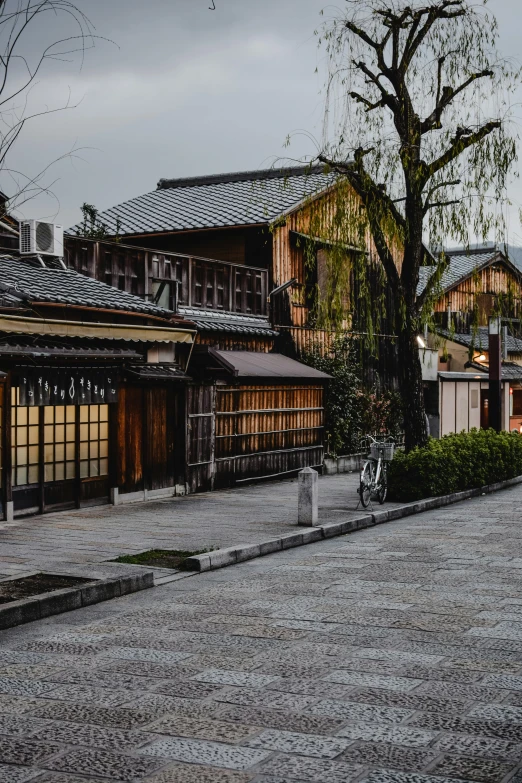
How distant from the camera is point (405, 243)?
1764 centimetres

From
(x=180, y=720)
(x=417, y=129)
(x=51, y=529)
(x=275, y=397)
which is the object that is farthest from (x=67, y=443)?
(x=180, y=720)

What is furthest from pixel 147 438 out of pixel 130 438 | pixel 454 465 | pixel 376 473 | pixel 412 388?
pixel 454 465

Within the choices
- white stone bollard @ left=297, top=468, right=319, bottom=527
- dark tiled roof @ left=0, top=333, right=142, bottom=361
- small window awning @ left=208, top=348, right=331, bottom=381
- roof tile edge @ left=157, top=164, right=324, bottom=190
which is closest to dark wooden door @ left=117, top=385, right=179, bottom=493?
small window awning @ left=208, top=348, right=331, bottom=381

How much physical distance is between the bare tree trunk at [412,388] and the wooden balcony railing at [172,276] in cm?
425

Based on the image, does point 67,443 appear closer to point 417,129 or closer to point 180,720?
point 417,129

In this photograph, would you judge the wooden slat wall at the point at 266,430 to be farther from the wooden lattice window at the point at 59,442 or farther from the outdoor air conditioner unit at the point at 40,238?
the outdoor air conditioner unit at the point at 40,238

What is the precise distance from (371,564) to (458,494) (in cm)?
806

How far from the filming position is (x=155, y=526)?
44.2 feet

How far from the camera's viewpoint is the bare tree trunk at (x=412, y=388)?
18.0 m

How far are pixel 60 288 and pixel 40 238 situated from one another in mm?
1162

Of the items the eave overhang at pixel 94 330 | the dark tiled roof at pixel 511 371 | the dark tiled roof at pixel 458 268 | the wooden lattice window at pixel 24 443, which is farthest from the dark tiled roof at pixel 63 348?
the dark tiled roof at pixel 511 371

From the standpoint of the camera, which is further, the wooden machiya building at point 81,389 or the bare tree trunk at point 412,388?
the bare tree trunk at point 412,388

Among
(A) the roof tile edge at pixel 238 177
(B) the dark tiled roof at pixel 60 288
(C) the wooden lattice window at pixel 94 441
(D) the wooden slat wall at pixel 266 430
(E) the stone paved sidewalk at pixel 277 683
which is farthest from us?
(A) the roof tile edge at pixel 238 177

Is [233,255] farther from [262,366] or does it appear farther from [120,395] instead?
[120,395]
